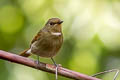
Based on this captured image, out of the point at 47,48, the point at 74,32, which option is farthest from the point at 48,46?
the point at 74,32

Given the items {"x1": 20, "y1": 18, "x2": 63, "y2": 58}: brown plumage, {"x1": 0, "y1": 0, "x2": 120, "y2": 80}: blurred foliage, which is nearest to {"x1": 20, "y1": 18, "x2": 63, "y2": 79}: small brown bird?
{"x1": 20, "y1": 18, "x2": 63, "y2": 58}: brown plumage

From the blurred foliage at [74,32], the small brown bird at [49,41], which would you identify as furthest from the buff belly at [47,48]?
the blurred foliage at [74,32]

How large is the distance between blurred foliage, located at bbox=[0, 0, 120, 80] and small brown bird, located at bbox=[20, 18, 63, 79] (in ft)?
0.76

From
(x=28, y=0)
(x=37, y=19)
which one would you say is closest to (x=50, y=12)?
(x=37, y=19)

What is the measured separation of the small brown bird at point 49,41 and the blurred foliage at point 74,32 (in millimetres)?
231

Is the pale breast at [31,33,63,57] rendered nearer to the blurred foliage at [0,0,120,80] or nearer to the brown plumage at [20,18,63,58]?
the brown plumage at [20,18,63,58]

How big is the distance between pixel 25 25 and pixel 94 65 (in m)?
0.73

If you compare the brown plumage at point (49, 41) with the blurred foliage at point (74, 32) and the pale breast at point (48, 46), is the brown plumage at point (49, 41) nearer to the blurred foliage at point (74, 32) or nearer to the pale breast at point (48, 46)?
the pale breast at point (48, 46)

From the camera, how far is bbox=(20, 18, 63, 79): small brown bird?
94.9 inches

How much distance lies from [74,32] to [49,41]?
36cm

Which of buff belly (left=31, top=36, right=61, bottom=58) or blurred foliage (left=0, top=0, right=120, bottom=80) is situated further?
blurred foliage (left=0, top=0, right=120, bottom=80)

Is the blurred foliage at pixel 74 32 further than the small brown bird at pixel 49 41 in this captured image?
Yes

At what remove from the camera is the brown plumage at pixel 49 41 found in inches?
94.9

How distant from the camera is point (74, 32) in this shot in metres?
2.77
